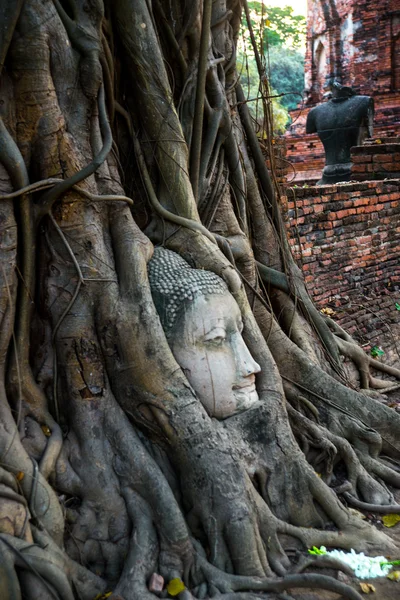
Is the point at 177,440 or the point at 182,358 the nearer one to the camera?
the point at 177,440

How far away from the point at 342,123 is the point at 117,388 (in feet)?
39.2

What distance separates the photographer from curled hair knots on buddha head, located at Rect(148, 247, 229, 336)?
4043mm

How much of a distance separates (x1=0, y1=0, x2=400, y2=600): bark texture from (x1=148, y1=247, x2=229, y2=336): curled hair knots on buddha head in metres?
0.11

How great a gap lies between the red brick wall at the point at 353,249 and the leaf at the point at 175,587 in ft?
15.2

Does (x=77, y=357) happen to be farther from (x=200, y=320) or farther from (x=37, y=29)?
(x=37, y=29)

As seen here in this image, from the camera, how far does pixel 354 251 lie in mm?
8500

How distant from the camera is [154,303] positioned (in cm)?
406

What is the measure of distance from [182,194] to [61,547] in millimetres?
2173

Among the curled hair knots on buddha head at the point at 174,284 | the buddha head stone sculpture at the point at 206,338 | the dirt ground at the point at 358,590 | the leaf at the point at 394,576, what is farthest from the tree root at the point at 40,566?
the leaf at the point at 394,576

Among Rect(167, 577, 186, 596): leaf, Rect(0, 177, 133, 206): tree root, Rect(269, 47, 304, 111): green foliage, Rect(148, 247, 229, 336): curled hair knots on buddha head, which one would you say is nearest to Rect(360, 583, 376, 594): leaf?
Rect(167, 577, 186, 596): leaf

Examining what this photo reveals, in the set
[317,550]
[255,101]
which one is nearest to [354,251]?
[255,101]

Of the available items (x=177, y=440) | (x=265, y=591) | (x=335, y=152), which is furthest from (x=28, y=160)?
(x=335, y=152)

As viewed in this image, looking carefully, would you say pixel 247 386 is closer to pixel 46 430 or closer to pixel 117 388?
pixel 117 388

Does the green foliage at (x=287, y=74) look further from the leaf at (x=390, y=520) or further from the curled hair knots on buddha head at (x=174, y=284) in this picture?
the leaf at (x=390, y=520)
